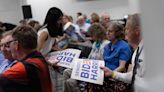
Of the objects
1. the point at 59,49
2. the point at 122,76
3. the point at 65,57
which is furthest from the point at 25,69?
the point at 59,49

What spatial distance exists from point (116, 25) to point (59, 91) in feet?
4.03

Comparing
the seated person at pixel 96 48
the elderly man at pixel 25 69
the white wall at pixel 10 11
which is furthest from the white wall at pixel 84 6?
the elderly man at pixel 25 69

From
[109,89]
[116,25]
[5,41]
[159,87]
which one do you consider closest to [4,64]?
[5,41]

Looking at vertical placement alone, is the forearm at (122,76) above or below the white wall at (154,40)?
below

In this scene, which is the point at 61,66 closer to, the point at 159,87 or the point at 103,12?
the point at 159,87

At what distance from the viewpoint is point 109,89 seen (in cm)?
290

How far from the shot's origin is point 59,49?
12.5 ft

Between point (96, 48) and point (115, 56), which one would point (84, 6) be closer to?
point (96, 48)

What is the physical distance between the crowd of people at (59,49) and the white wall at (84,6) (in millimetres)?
5831

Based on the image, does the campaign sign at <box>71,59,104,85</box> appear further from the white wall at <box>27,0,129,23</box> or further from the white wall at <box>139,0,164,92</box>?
the white wall at <box>27,0,129,23</box>

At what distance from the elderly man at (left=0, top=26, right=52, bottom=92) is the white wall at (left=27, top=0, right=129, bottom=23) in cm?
787

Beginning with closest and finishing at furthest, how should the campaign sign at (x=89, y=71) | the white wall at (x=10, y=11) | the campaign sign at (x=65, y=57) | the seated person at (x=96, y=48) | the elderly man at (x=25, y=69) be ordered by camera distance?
the elderly man at (x=25, y=69), the campaign sign at (x=89, y=71), the seated person at (x=96, y=48), the campaign sign at (x=65, y=57), the white wall at (x=10, y=11)

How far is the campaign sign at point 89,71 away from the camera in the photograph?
2.85m

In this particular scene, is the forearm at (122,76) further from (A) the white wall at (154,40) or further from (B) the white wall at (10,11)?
(B) the white wall at (10,11)
